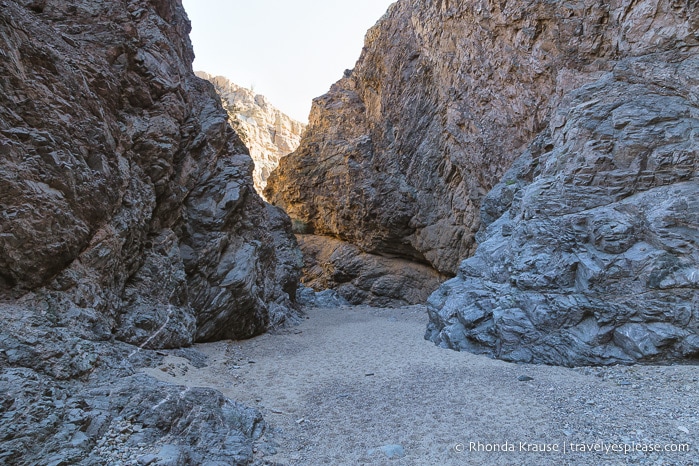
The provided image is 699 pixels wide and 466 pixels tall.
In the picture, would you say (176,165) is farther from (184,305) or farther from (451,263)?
(451,263)

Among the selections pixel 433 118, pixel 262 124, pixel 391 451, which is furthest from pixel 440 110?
pixel 262 124

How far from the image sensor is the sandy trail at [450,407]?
468cm

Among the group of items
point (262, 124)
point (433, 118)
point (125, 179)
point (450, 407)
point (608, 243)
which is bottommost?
point (450, 407)

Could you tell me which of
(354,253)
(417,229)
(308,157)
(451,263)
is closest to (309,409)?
(451,263)

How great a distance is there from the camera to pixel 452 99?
66.6 ft

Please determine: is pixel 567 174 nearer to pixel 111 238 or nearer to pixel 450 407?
pixel 450 407

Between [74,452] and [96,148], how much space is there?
5961 millimetres

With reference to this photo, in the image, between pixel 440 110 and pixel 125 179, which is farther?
pixel 440 110

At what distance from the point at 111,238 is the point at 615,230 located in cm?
1187

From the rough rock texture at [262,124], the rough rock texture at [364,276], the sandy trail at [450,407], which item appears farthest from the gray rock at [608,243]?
the rough rock texture at [262,124]

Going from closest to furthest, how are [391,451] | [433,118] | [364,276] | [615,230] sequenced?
[391,451]
[615,230]
[433,118]
[364,276]

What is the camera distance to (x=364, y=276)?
2683 cm

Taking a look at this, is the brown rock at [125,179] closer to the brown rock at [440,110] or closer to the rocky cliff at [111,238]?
the rocky cliff at [111,238]

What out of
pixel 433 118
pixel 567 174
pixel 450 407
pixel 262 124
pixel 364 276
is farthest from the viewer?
pixel 262 124
